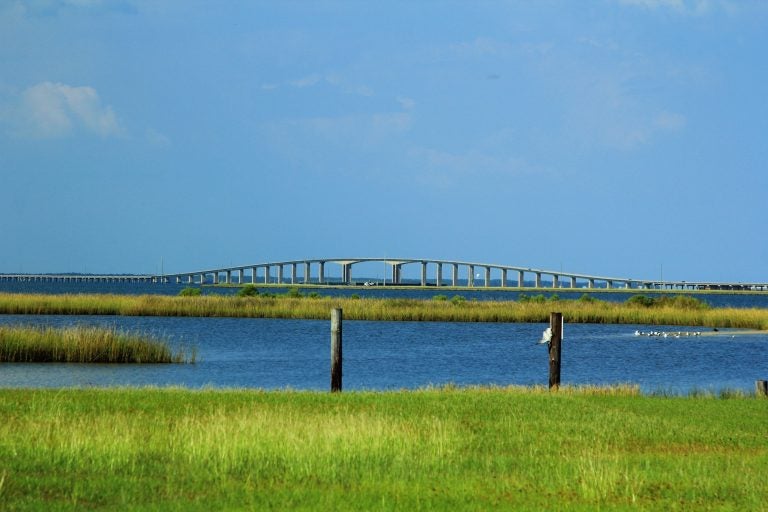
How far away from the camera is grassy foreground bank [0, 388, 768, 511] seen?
11055 mm

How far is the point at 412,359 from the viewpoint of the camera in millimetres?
40219

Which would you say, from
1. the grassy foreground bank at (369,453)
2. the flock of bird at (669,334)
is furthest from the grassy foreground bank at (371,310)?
the grassy foreground bank at (369,453)

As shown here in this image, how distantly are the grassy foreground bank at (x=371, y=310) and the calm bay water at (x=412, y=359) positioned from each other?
6.77 feet

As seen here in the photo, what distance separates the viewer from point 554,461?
44.5 ft

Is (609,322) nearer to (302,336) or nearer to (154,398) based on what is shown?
(302,336)

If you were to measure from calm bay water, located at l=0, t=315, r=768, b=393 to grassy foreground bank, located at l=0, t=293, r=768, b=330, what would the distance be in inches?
81.2

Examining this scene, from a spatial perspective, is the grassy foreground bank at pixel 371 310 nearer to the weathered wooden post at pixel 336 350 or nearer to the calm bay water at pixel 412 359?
the calm bay water at pixel 412 359

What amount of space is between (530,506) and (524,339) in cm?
4365

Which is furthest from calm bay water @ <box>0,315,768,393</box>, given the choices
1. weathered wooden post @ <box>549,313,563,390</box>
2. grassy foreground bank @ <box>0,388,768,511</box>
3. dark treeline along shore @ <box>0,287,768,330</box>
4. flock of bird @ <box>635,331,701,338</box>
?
grassy foreground bank @ <box>0,388,768,511</box>

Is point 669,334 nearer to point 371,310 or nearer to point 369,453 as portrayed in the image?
point 371,310

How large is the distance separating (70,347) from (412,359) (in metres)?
12.7

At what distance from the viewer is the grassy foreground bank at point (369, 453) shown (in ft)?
36.3

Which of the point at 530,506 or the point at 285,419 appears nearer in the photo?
the point at 530,506

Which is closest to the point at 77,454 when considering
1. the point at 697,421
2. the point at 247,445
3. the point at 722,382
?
the point at 247,445
